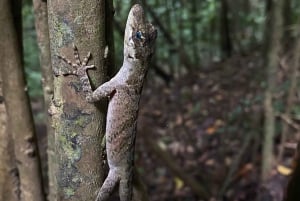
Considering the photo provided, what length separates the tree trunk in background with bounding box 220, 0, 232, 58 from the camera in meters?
11.1

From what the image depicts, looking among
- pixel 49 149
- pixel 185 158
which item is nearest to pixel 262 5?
pixel 185 158

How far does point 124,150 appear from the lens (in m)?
2.36

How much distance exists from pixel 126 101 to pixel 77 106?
0.47 metres

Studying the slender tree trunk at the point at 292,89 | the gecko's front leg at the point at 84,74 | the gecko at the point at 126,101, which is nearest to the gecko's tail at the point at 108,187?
the gecko at the point at 126,101

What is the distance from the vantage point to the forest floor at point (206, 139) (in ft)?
22.1

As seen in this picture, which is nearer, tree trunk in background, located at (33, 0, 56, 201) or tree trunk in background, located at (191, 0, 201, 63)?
tree trunk in background, located at (33, 0, 56, 201)

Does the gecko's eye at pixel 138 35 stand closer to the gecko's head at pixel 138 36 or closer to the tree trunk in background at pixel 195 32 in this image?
the gecko's head at pixel 138 36

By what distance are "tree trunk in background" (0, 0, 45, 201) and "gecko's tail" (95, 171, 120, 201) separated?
70cm

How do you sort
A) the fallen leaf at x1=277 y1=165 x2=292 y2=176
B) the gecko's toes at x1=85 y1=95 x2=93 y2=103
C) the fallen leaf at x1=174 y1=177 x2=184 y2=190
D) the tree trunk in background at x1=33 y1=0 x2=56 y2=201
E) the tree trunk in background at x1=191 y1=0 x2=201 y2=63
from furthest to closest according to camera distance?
the tree trunk in background at x1=191 y1=0 x2=201 y2=63
the fallen leaf at x1=174 y1=177 x2=184 y2=190
the fallen leaf at x1=277 y1=165 x2=292 y2=176
the tree trunk in background at x1=33 y1=0 x2=56 y2=201
the gecko's toes at x1=85 y1=95 x2=93 y2=103

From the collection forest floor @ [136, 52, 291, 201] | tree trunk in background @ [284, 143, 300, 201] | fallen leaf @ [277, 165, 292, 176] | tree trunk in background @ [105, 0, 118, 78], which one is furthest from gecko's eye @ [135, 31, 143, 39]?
fallen leaf @ [277, 165, 292, 176]

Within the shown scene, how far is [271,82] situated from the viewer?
19.5ft

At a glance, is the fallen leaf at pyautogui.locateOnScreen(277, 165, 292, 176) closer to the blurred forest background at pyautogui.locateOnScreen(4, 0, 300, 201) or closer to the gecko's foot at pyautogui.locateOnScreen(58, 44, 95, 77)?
the blurred forest background at pyautogui.locateOnScreen(4, 0, 300, 201)

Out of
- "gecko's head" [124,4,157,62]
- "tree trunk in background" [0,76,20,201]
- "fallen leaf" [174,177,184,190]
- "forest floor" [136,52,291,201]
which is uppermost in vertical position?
"gecko's head" [124,4,157,62]

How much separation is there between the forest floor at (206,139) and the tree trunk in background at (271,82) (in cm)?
15
